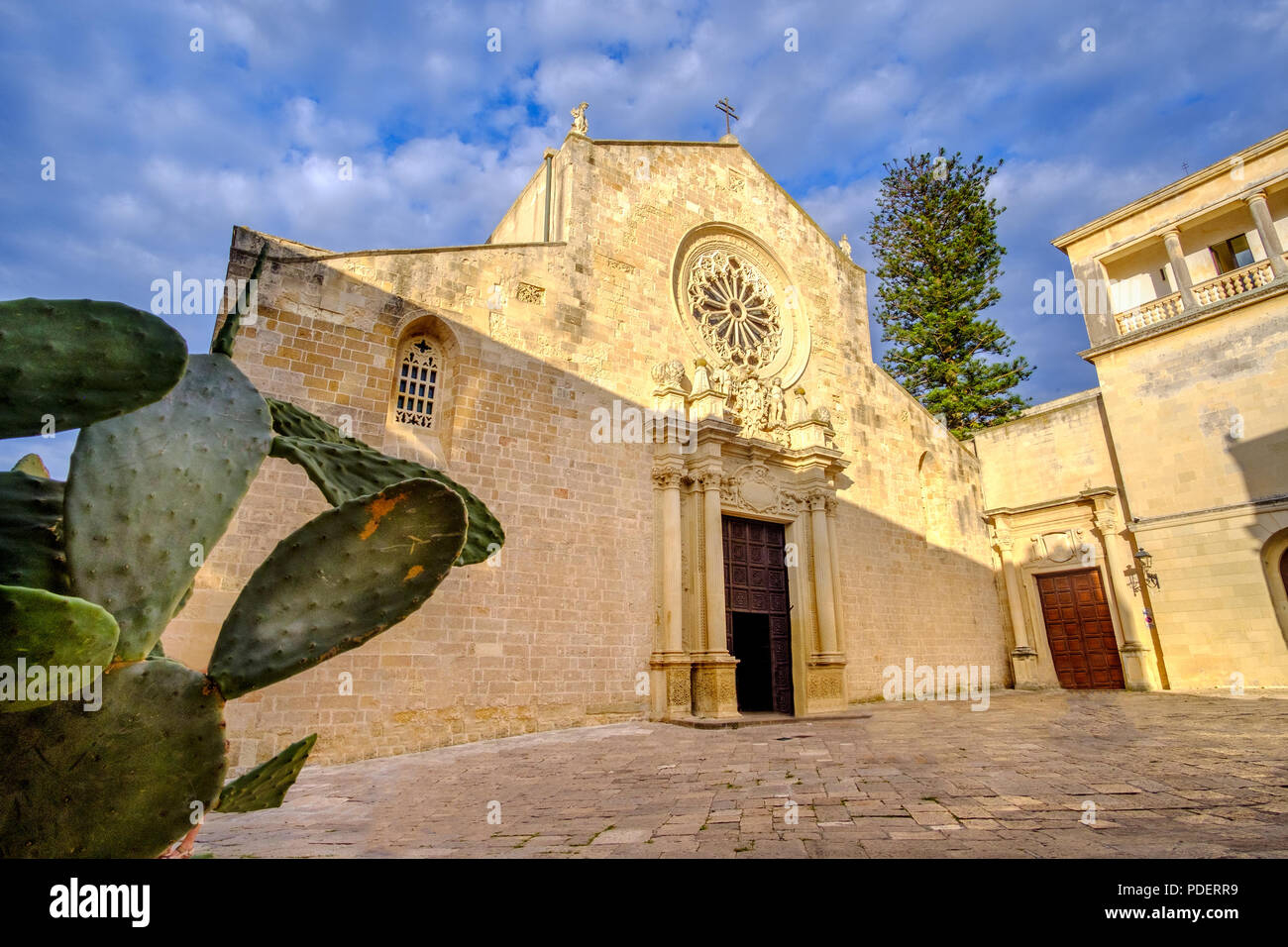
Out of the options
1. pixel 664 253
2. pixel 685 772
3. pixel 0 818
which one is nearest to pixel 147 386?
pixel 0 818

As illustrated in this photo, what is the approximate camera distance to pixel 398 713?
7844 mm

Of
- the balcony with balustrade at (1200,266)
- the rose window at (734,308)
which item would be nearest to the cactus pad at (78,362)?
the rose window at (734,308)

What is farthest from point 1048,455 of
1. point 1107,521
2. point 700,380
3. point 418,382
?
point 418,382

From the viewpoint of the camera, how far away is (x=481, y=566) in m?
8.84

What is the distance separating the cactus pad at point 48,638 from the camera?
1.44 m

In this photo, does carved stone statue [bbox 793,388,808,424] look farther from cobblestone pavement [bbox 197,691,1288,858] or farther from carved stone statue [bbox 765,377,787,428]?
cobblestone pavement [bbox 197,691,1288,858]

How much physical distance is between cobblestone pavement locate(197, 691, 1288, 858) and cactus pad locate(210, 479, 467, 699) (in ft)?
5.77

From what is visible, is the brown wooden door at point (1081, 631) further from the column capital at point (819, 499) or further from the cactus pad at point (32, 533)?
the cactus pad at point (32, 533)

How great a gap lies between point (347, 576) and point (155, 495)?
0.68 m

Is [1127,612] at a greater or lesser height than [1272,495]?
lesser

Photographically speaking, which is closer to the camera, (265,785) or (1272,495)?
(265,785)

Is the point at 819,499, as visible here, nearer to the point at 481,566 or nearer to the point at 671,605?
the point at 671,605
